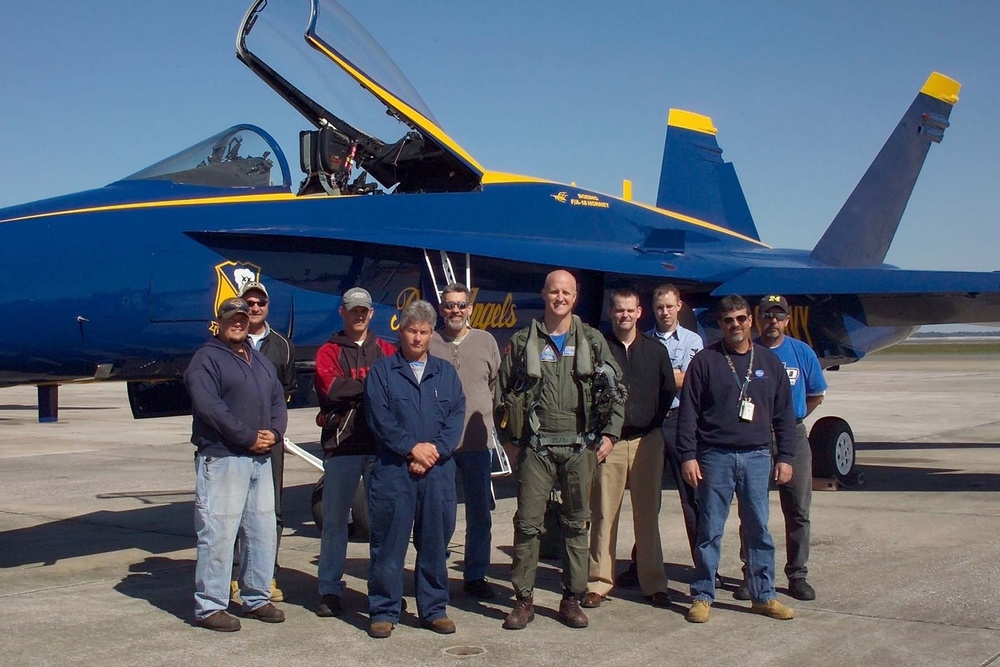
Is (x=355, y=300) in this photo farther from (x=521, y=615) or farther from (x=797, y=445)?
(x=797, y=445)

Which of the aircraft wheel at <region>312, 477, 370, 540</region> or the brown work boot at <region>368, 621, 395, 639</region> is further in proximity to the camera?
the aircraft wheel at <region>312, 477, 370, 540</region>

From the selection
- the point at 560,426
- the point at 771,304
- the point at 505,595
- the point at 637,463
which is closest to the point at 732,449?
the point at 637,463

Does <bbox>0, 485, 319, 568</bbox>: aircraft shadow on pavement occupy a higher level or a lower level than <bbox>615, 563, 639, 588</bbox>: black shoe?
lower

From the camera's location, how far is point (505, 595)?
569 cm

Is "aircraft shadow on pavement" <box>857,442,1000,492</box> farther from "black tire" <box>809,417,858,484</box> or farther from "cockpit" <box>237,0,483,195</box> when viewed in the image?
"cockpit" <box>237,0,483,195</box>

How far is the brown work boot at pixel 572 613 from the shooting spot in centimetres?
495

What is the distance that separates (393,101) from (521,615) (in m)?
4.35

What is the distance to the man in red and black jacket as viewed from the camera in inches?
211

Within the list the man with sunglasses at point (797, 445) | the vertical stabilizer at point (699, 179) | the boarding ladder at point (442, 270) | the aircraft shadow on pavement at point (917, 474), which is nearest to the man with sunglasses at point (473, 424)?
the man with sunglasses at point (797, 445)

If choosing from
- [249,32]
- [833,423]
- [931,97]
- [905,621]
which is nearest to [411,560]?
[905,621]

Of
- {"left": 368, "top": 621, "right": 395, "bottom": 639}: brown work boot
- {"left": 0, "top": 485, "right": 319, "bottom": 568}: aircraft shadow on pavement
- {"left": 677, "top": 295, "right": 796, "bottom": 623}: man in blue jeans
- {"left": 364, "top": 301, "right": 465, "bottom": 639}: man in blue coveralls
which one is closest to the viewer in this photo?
{"left": 368, "top": 621, "right": 395, "bottom": 639}: brown work boot

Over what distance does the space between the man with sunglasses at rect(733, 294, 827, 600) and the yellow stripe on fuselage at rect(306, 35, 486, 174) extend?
329 cm

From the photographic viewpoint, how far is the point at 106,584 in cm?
599

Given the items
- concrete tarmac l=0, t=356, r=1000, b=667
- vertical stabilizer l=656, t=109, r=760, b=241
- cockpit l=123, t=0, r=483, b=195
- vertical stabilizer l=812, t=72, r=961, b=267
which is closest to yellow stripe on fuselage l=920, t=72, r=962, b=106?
vertical stabilizer l=812, t=72, r=961, b=267
